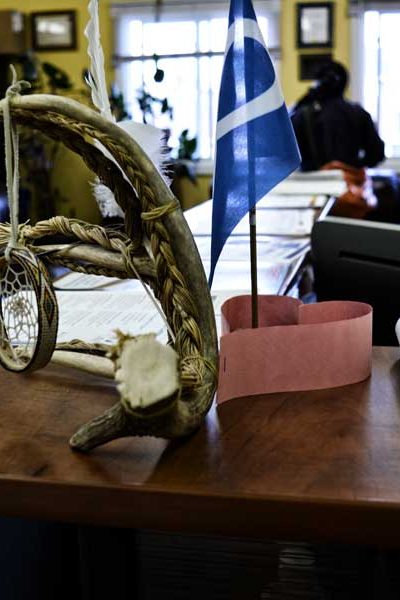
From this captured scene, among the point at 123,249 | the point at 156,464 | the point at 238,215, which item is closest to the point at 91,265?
the point at 123,249

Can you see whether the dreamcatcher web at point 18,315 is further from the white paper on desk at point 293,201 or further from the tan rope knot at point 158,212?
the white paper on desk at point 293,201

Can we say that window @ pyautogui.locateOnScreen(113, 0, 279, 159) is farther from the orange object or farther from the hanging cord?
the hanging cord

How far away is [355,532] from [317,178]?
10.9 ft

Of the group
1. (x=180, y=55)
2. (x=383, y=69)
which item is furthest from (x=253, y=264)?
(x=180, y=55)

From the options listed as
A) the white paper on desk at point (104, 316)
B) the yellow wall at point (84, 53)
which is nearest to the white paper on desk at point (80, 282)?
the white paper on desk at point (104, 316)

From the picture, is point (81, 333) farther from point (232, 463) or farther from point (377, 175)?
point (377, 175)

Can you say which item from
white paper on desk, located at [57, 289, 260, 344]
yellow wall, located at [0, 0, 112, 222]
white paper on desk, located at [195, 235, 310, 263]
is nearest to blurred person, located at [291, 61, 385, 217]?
yellow wall, located at [0, 0, 112, 222]

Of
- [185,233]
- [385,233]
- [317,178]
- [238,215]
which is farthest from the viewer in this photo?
[317,178]

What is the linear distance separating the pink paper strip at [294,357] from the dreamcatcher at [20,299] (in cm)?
18

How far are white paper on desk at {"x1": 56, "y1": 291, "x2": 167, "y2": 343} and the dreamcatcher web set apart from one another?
0.25 metres

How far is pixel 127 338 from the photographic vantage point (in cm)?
71

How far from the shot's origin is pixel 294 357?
0.95 meters

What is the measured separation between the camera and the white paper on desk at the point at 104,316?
130cm

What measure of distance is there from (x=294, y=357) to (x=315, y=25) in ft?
19.8
